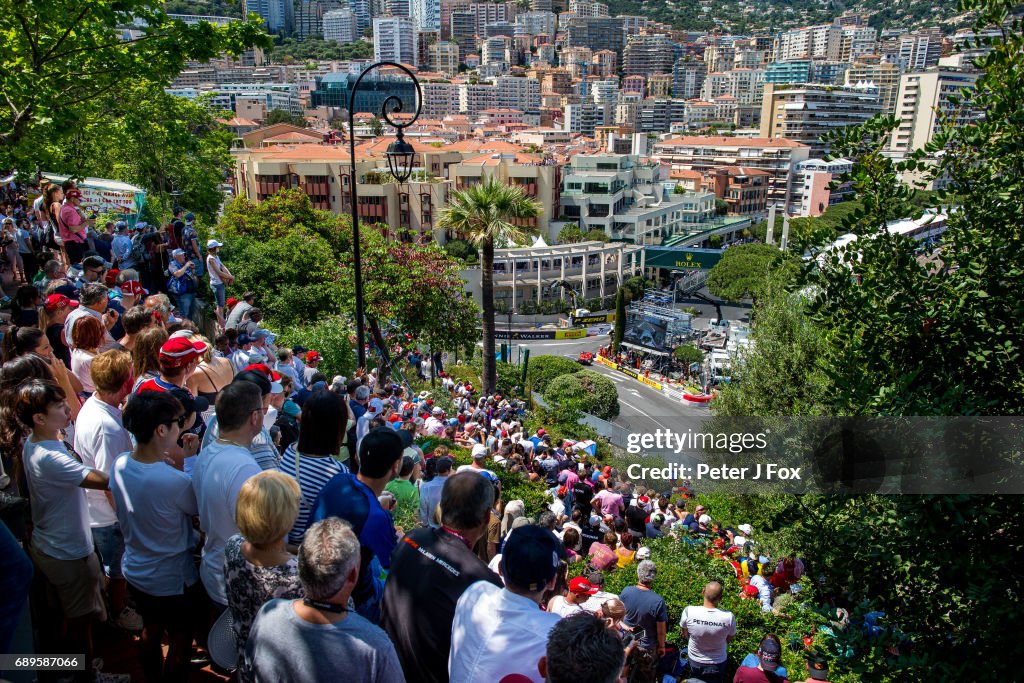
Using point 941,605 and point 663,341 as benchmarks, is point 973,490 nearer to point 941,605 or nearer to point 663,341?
point 941,605

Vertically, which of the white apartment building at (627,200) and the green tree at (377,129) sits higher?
the green tree at (377,129)

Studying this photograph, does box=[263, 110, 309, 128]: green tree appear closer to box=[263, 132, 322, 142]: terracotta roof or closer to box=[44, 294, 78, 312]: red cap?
box=[263, 132, 322, 142]: terracotta roof

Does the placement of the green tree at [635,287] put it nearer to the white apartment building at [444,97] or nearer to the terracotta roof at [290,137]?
the terracotta roof at [290,137]

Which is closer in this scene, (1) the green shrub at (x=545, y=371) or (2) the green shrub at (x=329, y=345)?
(2) the green shrub at (x=329, y=345)

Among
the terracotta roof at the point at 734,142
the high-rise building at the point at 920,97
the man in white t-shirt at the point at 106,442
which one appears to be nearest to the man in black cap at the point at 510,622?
the man in white t-shirt at the point at 106,442

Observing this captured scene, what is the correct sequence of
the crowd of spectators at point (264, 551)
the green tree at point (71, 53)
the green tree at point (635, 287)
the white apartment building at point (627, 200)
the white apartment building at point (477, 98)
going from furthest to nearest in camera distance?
the white apartment building at point (477, 98)
the white apartment building at point (627, 200)
the green tree at point (635, 287)
the green tree at point (71, 53)
the crowd of spectators at point (264, 551)

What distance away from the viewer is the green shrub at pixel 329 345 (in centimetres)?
1408

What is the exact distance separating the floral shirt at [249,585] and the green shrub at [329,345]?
1062 cm

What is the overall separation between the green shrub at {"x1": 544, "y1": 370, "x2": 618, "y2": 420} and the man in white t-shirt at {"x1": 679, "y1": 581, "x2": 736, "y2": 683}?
83.6 ft

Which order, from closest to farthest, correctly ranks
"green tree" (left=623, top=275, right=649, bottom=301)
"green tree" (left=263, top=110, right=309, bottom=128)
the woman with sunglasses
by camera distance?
the woman with sunglasses < "green tree" (left=623, top=275, right=649, bottom=301) < "green tree" (left=263, top=110, right=309, bottom=128)

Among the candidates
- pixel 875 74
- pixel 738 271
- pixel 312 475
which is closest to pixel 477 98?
pixel 875 74

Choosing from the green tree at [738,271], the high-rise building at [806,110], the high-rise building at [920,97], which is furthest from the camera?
the high-rise building at [806,110]

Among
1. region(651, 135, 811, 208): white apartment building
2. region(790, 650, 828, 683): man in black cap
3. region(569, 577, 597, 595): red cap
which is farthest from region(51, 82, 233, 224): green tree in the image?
region(651, 135, 811, 208): white apartment building

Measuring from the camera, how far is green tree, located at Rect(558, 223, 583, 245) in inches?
2926
